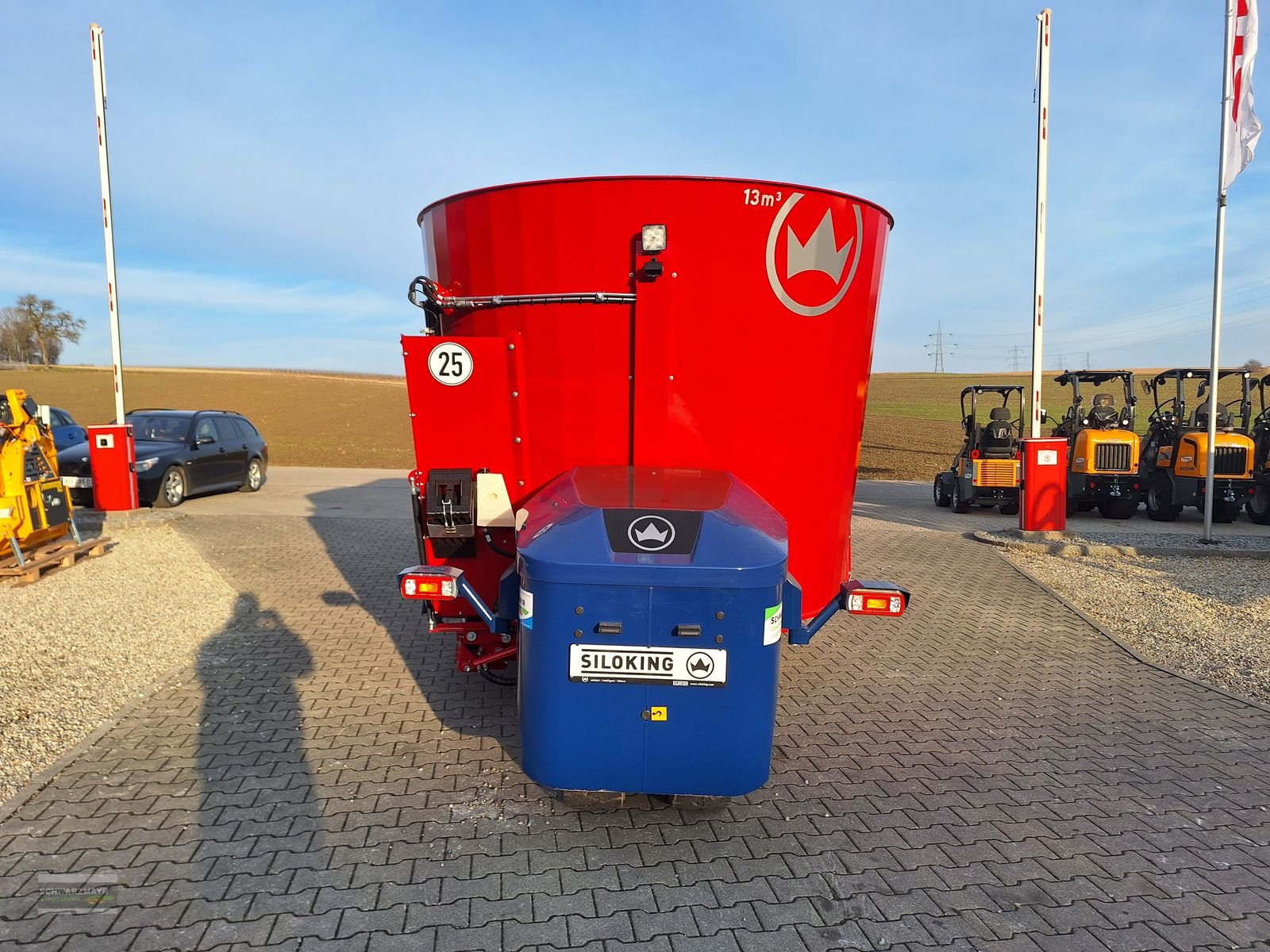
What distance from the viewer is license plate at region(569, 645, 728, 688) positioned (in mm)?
3156

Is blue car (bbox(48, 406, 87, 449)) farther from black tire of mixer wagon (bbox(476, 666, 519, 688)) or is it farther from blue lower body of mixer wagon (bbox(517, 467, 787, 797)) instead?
blue lower body of mixer wagon (bbox(517, 467, 787, 797))

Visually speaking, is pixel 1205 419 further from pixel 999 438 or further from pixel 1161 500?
pixel 999 438

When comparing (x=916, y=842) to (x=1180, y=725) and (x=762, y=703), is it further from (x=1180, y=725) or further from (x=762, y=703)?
(x=1180, y=725)

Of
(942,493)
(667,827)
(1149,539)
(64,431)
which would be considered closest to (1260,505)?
(1149,539)

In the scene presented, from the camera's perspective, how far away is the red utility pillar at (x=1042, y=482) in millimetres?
11031

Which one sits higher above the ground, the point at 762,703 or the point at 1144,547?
the point at 762,703

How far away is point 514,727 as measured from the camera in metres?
4.75

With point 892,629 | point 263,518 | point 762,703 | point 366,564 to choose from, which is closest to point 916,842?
point 762,703

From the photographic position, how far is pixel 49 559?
26.8ft

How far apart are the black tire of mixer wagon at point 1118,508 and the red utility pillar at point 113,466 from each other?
1584 centimetres

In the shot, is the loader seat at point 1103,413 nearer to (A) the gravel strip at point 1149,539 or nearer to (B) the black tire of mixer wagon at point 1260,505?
(B) the black tire of mixer wagon at point 1260,505

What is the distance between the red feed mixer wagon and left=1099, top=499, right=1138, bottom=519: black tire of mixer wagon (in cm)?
1177

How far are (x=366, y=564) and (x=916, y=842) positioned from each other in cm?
734

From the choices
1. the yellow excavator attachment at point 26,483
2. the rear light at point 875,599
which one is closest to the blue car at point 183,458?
the yellow excavator attachment at point 26,483
